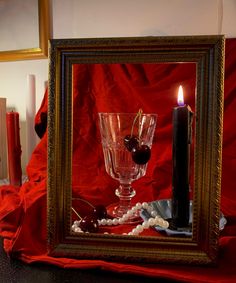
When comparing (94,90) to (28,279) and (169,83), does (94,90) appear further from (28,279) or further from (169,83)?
(28,279)

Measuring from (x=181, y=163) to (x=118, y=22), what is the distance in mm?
600

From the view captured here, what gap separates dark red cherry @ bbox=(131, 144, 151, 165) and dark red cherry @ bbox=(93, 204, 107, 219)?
0.10 meters

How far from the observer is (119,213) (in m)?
0.54

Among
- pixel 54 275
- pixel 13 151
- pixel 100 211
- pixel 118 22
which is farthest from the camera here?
pixel 118 22

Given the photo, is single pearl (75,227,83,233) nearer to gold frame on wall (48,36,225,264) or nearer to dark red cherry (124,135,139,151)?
gold frame on wall (48,36,225,264)

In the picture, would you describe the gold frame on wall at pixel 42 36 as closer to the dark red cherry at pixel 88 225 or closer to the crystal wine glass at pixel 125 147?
the crystal wine glass at pixel 125 147

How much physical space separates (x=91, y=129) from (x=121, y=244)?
201mm

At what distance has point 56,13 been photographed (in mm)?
1000

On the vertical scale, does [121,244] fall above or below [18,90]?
below

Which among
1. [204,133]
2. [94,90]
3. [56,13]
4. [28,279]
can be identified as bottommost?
[28,279]

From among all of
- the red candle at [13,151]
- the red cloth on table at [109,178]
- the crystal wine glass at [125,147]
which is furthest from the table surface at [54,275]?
the red candle at [13,151]

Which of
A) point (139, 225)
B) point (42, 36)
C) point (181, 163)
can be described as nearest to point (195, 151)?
point (181, 163)

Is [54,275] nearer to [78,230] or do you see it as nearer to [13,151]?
[78,230]

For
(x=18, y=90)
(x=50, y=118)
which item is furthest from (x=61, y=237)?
(x=18, y=90)
